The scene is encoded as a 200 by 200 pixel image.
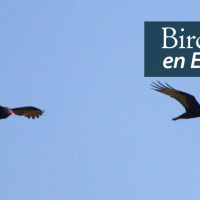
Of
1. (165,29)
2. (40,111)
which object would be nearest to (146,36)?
(165,29)

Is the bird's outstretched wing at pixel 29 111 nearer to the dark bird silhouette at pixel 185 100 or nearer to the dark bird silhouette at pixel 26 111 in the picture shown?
the dark bird silhouette at pixel 26 111

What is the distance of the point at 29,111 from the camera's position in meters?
24.4

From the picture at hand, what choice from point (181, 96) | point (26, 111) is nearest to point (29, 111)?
point (26, 111)

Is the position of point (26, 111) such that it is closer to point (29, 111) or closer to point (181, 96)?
point (29, 111)

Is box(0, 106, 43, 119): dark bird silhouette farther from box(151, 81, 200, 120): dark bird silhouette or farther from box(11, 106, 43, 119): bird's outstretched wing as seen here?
box(151, 81, 200, 120): dark bird silhouette

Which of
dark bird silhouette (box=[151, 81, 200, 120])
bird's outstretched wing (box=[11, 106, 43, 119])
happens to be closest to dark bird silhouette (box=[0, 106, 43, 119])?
bird's outstretched wing (box=[11, 106, 43, 119])

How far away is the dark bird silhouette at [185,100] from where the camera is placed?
70.9ft

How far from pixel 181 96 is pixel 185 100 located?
0.22 metres

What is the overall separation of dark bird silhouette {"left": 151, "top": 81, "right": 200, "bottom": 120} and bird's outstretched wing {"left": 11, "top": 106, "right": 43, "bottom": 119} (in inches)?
188

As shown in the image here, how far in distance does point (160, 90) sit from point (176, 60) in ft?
20.3

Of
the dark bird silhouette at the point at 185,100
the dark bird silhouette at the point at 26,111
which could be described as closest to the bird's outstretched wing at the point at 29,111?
the dark bird silhouette at the point at 26,111

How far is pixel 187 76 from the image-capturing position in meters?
27.0

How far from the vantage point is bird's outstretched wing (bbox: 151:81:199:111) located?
70.8ft

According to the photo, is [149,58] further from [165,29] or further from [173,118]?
[173,118]
